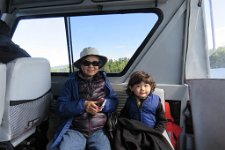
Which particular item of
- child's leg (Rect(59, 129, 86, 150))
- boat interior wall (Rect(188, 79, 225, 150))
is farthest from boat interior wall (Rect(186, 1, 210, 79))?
child's leg (Rect(59, 129, 86, 150))

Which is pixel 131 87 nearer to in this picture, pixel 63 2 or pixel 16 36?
pixel 63 2

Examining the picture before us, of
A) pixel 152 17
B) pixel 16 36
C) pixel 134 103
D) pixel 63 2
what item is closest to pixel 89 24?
pixel 63 2

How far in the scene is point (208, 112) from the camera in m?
2.67

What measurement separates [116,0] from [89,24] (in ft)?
1.62

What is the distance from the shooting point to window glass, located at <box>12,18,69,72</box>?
3.48m

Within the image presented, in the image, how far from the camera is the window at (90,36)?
3.20 metres

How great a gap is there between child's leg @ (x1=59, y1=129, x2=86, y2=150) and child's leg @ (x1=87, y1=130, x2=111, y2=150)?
6 cm

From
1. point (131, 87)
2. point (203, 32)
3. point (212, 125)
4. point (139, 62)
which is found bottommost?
point (212, 125)

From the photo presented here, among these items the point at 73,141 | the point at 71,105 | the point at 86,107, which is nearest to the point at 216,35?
the point at 86,107

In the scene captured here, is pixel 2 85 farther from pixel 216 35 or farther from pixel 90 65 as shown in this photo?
pixel 216 35

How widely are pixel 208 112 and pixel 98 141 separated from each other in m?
1.20

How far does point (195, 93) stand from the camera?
273 cm

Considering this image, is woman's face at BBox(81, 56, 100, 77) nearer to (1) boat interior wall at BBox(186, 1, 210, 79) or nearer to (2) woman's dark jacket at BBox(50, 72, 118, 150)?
(2) woman's dark jacket at BBox(50, 72, 118, 150)

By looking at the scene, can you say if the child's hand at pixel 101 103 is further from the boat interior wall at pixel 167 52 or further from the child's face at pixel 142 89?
the boat interior wall at pixel 167 52
